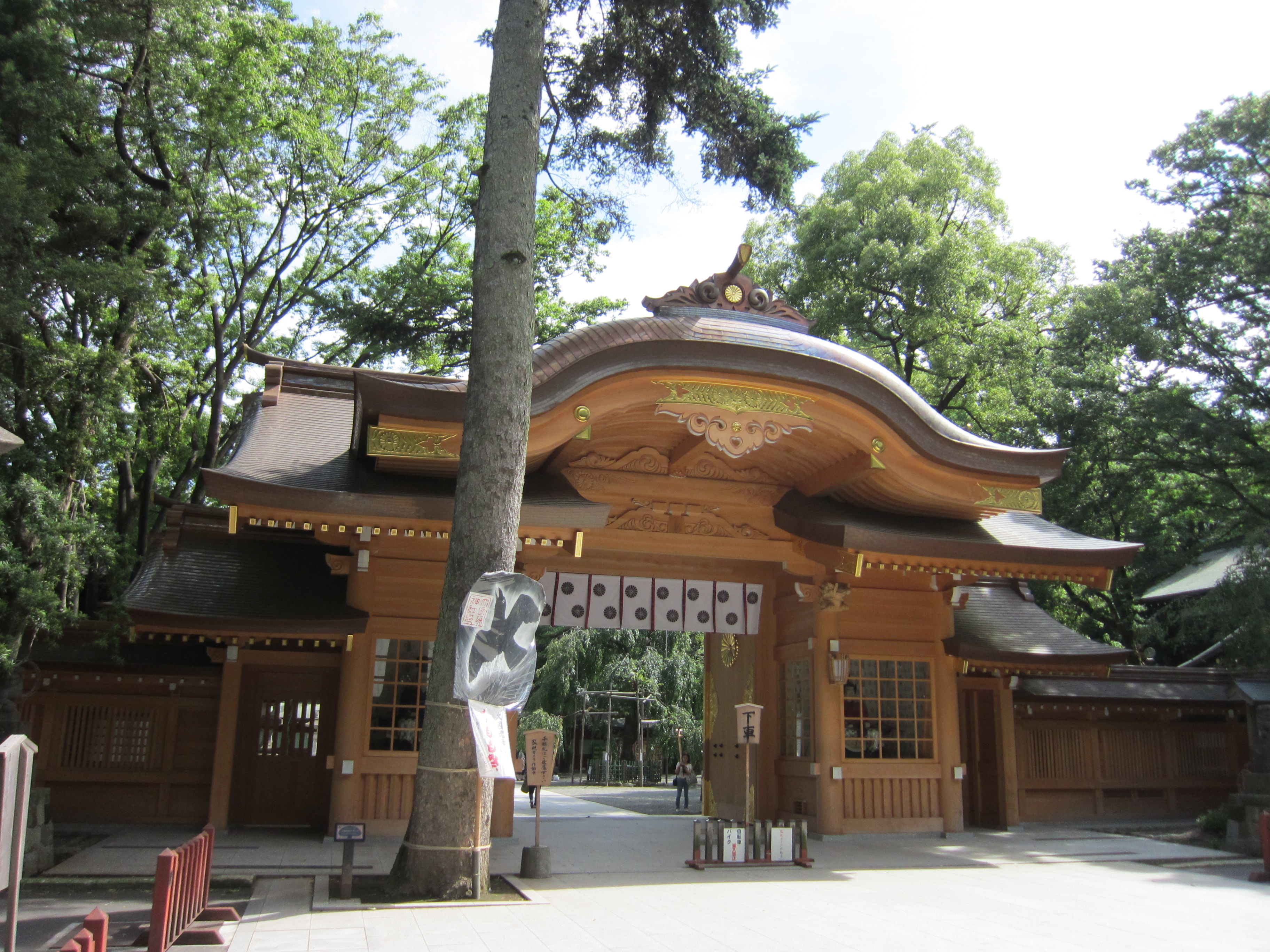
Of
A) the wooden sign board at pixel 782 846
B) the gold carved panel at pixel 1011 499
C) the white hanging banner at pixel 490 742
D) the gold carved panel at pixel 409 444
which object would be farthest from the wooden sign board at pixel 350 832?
the gold carved panel at pixel 1011 499

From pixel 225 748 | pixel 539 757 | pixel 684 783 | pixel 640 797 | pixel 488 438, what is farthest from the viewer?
pixel 640 797

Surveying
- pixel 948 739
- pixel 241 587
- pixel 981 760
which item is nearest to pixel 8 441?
pixel 241 587

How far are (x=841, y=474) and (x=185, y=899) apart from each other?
24.6 ft

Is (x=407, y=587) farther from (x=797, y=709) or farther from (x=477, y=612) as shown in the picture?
(x=797, y=709)

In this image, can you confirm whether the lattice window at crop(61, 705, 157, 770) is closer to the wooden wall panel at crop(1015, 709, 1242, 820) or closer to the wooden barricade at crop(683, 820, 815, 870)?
the wooden barricade at crop(683, 820, 815, 870)

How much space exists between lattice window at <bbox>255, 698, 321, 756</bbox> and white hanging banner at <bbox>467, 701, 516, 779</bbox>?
5958 millimetres

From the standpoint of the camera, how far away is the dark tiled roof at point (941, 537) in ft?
32.7

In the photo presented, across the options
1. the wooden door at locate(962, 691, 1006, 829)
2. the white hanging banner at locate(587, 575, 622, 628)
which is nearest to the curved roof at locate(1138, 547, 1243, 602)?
the wooden door at locate(962, 691, 1006, 829)

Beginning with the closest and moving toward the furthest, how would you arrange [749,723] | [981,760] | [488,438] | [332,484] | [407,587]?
[488,438], [332,484], [749,723], [407,587], [981,760]

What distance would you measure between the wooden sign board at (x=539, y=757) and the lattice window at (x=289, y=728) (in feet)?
12.8

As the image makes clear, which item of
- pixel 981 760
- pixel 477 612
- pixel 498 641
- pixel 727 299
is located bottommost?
pixel 981 760

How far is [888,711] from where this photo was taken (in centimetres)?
1127

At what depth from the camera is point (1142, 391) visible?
15.6 metres

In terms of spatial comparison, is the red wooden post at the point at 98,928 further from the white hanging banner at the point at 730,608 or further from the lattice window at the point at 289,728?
the white hanging banner at the point at 730,608
